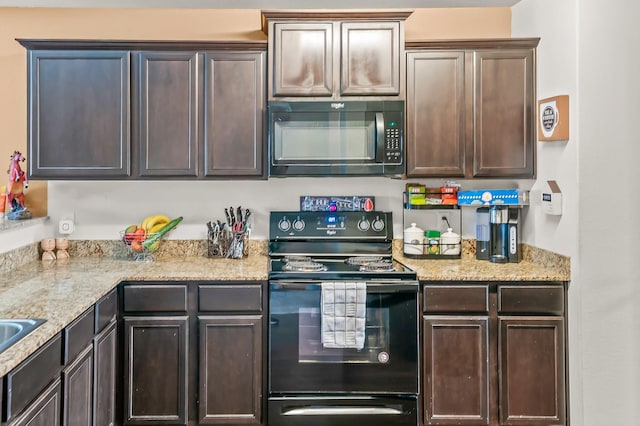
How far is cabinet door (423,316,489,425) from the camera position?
2533 mm

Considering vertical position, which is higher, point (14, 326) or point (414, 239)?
point (414, 239)

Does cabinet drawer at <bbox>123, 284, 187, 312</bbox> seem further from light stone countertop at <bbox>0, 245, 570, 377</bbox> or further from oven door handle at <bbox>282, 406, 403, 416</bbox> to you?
oven door handle at <bbox>282, 406, 403, 416</bbox>

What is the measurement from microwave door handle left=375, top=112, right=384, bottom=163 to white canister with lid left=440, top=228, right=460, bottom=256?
688mm

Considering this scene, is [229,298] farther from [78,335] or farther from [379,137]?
[379,137]

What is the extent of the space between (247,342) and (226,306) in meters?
0.22

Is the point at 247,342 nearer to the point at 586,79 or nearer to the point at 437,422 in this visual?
the point at 437,422

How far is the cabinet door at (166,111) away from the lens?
2.78 m

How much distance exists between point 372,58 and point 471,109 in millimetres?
646

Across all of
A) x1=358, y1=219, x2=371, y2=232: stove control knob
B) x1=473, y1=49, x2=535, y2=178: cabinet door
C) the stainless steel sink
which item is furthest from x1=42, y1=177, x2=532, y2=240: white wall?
the stainless steel sink

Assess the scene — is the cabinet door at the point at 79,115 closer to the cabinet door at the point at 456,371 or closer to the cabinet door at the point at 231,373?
the cabinet door at the point at 231,373

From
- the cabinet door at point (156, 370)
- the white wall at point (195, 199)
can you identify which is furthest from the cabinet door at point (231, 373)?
the white wall at point (195, 199)

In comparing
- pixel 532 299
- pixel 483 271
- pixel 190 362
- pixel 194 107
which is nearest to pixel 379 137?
pixel 483 271

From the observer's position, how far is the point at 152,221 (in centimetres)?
303

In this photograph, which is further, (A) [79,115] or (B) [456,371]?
(A) [79,115]
